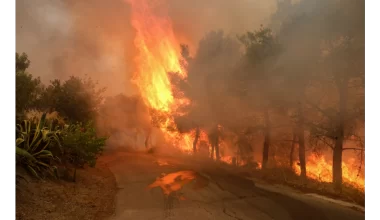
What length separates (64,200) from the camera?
28.2 ft

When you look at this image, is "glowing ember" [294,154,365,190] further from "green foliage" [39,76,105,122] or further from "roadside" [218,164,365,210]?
"green foliage" [39,76,105,122]

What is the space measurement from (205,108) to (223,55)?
596 centimetres

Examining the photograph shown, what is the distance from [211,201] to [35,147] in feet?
24.0

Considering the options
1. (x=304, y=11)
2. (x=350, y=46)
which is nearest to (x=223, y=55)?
(x=304, y=11)

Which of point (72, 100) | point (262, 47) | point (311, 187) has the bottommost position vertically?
point (311, 187)

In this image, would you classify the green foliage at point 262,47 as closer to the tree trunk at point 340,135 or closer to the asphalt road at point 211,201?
the tree trunk at point 340,135

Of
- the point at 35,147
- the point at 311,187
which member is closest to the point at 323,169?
the point at 311,187

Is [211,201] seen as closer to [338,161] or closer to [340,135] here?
[338,161]

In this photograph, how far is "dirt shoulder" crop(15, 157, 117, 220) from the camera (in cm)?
727

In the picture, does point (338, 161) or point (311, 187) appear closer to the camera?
point (311, 187)

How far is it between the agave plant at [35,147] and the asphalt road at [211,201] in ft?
10.5
